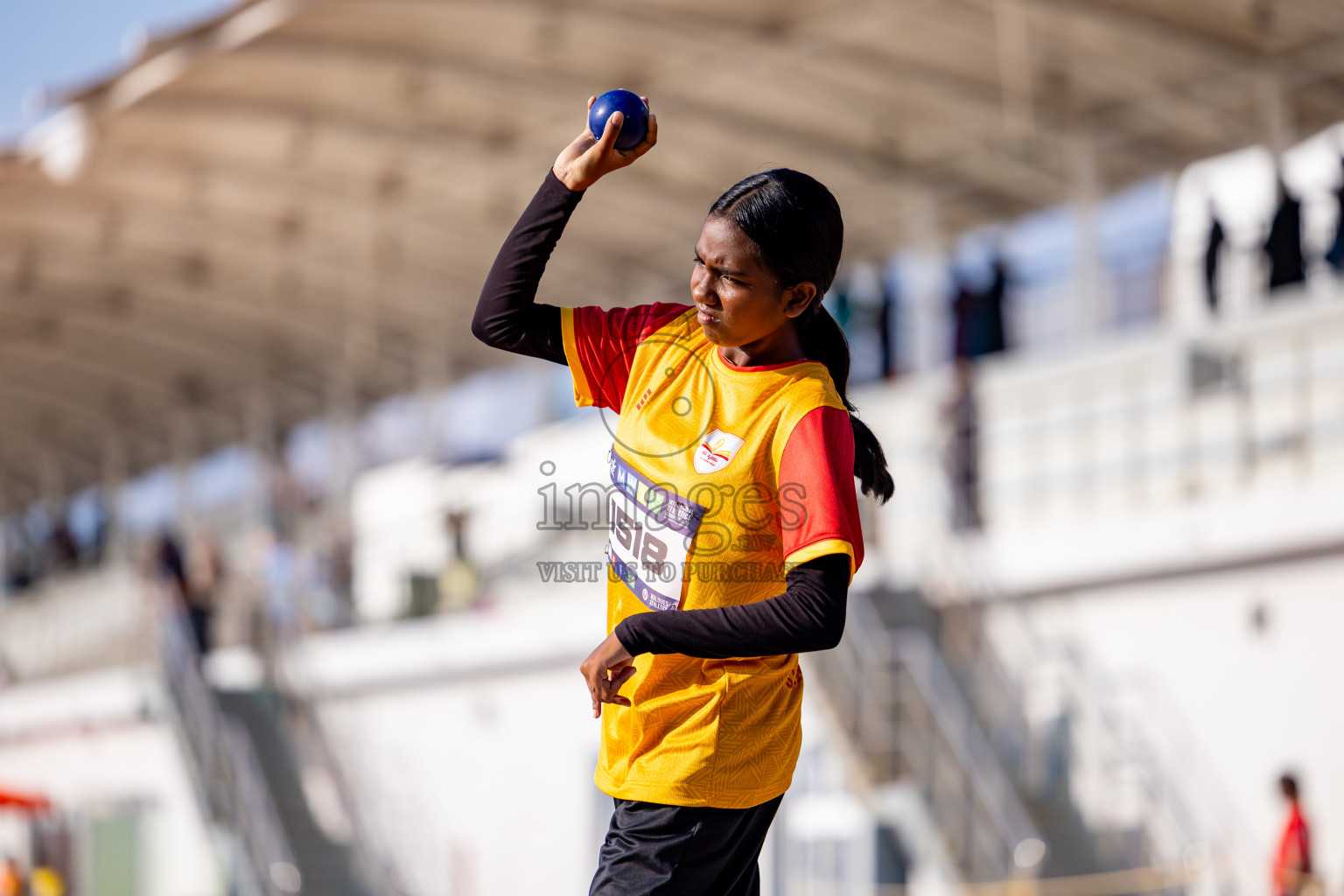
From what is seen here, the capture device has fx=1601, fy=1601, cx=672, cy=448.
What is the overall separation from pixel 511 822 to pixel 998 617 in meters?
5.80

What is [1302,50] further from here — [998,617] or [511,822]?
[511,822]

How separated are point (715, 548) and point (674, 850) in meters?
0.50

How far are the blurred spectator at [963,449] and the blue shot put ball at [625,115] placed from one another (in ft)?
36.1

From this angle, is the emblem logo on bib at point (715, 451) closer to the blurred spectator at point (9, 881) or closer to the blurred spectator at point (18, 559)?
the blurred spectator at point (9, 881)

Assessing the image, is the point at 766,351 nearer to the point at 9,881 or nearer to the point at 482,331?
the point at 482,331

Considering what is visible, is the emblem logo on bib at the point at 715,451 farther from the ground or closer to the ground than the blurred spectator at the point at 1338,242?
closer to the ground

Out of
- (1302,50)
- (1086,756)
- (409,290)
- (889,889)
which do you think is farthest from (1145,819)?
(409,290)

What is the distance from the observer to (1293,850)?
10281mm

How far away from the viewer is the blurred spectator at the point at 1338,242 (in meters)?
15.5

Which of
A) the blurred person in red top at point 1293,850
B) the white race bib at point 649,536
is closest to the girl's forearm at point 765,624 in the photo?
the white race bib at point 649,536

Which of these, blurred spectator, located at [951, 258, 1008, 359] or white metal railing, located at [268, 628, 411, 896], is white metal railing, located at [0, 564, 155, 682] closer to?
white metal railing, located at [268, 628, 411, 896]

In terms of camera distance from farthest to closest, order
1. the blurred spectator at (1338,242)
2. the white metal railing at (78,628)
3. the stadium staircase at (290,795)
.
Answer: the white metal railing at (78,628) → the stadium staircase at (290,795) → the blurred spectator at (1338,242)

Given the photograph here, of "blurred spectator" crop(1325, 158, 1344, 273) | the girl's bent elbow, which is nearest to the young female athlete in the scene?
the girl's bent elbow

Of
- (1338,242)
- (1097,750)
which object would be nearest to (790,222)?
(1097,750)
